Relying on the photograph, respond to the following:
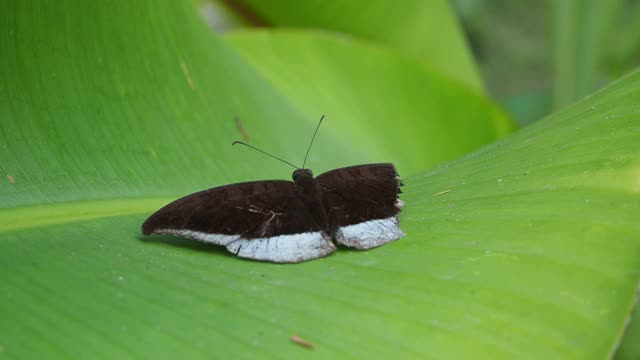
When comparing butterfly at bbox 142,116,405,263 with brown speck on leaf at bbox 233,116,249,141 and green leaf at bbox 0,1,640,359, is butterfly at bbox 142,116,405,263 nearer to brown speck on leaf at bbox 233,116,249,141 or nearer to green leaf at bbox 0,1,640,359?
green leaf at bbox 0,1,640,359

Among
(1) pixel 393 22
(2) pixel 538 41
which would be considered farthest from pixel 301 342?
(2) pixel 538 41

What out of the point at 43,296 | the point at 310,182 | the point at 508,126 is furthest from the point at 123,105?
the point at 508,126

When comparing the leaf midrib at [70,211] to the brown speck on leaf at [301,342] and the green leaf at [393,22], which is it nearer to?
the brown speck on leaf at [301,342]

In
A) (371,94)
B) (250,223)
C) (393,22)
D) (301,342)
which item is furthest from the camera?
(393,22)

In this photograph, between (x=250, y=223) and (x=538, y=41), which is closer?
(x=250, y=223)

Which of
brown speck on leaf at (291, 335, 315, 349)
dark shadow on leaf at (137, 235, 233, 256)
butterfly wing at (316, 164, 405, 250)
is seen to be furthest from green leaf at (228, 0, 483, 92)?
brown speck on leaf at (291, 335, 315, 349)

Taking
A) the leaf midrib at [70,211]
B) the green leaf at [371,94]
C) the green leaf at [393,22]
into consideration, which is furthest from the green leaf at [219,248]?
the green leaf at [393,22]

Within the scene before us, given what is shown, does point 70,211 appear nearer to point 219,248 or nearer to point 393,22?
point 219,248
